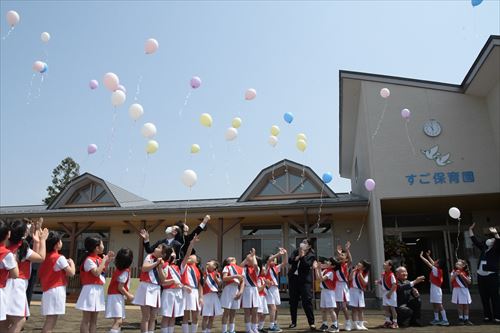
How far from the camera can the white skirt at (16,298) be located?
4309 millimetres

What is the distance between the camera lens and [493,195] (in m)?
12.6

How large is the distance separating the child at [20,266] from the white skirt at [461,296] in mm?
8421

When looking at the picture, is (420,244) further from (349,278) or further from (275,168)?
(349,278)

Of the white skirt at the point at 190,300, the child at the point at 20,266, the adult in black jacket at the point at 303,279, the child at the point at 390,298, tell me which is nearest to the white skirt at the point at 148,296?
the white skirt at the point at 190,300

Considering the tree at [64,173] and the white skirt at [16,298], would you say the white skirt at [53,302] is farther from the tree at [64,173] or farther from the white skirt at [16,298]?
the tree at [64,173]

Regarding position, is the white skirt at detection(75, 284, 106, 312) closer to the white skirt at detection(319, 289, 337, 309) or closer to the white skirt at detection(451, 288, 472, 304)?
the white skirt at detection(319, 289, 337, 309)

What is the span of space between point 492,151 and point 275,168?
7605mm

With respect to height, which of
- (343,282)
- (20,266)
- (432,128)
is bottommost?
(343,282)

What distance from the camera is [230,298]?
6.71 m

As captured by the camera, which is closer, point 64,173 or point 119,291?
point 119,291

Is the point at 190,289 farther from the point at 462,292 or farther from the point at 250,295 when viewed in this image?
the point at 462,292

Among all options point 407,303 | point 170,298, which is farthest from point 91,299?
point 407,303

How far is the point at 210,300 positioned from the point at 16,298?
3.11 metres

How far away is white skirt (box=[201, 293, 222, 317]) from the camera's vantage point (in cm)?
664
